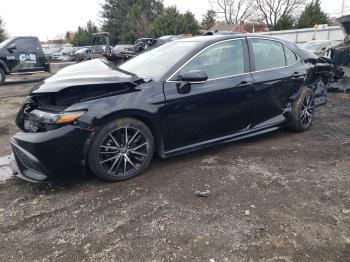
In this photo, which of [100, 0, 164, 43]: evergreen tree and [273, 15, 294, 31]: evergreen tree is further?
[100, 0, 164, 43]: evergreen tree

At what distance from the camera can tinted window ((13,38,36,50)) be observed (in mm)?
12859

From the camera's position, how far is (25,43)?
13.0m

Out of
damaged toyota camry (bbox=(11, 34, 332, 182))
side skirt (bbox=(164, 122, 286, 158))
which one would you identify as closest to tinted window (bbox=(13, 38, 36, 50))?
damaged toyota camry (bbox=(11, 34, 332, 182))

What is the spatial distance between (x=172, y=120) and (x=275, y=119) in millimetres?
1830

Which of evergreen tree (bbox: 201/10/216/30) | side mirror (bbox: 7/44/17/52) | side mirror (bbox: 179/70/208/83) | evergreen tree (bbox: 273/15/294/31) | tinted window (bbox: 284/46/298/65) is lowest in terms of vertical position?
side mirror (bbox: 179/70/208/83)

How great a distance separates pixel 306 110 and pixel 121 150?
317 cm

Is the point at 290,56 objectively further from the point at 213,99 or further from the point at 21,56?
the point at 21,56

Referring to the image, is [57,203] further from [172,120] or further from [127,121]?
[172,120]

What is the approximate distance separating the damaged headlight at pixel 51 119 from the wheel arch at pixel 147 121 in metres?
0.25

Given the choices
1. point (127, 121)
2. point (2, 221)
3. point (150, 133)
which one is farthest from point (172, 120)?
point (2, 221)

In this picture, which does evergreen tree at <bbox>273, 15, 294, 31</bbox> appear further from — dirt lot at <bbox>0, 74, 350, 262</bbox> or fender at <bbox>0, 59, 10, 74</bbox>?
dirt lot at <bbox>0, 74, 350, 262</bbox>

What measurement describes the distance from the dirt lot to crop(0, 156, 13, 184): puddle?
0.64 ft

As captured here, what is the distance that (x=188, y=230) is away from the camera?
9.15 feet

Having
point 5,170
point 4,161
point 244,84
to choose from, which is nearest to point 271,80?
point 244,84
